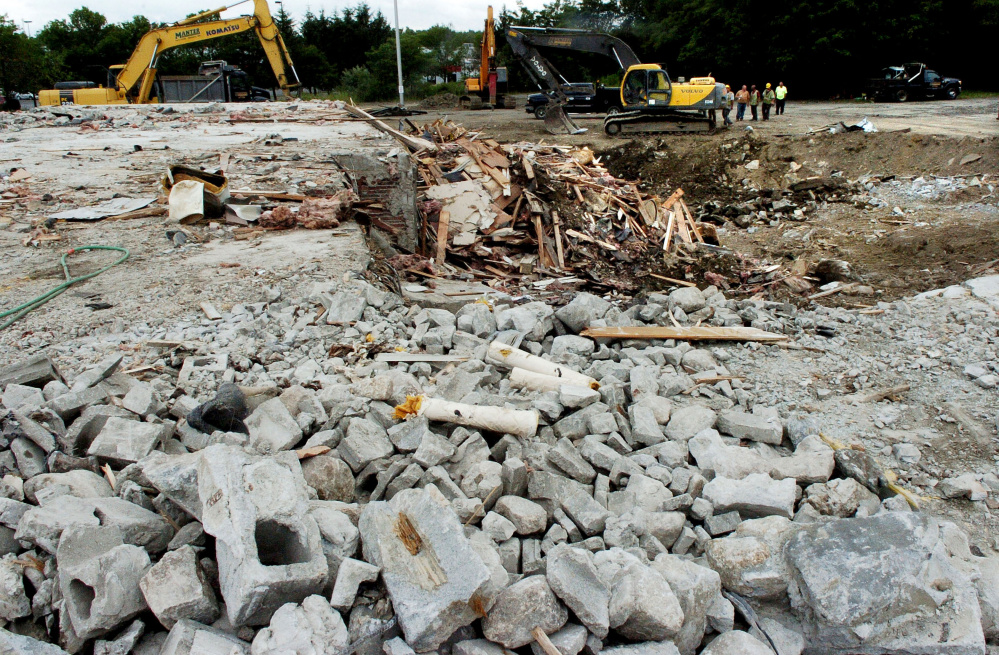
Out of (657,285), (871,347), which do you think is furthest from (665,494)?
(657,285)

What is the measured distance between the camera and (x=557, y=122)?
19766 millimetres

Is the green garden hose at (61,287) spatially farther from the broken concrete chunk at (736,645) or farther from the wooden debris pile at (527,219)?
the broken concrete chunk at (736,645)

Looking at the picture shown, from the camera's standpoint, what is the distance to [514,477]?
3.38 metres

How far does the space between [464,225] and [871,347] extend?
5972mm

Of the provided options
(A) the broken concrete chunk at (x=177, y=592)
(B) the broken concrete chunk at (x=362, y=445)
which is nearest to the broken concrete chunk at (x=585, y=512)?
(B) the broken concrete chunk at (x=362, y=445)

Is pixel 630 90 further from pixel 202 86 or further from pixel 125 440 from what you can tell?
pixel 125 440

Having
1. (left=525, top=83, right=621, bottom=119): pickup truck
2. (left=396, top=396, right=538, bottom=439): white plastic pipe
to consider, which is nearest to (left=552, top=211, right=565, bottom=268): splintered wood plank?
(left=396, top=396, right=538, bottom=439): white plastic pipe

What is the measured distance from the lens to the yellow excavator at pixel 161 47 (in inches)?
734

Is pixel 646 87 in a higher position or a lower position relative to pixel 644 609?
higher

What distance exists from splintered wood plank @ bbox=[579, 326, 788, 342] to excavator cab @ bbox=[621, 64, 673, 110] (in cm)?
1325

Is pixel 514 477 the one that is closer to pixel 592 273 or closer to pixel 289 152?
pixel 592 273

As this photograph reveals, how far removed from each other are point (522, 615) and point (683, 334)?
3.74 m

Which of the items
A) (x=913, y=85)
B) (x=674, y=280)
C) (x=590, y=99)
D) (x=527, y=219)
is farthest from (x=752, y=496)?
(x=913, y=85)

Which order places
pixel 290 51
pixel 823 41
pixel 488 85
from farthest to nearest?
pixel 290 51
pixel 823 41
pixel 488 85
